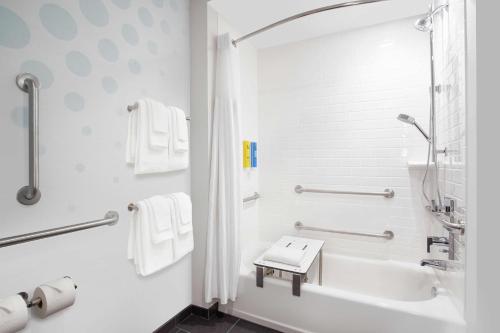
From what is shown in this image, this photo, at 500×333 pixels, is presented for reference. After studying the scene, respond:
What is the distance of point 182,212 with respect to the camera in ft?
5.08

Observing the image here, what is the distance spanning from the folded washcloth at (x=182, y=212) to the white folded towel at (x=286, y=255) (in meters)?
0.66

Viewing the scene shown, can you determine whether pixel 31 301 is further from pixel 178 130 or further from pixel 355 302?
pixel 355 302

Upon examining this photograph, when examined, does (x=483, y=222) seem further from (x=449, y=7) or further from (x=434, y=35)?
(x=434, y=35)

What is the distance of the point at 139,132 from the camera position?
1.36 m

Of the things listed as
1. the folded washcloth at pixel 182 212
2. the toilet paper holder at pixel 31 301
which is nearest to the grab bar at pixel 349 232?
the folded washcloth at pixel 182 212

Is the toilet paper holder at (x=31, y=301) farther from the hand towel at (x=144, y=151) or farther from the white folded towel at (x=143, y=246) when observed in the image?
the hand towel at (x=144, y=151)

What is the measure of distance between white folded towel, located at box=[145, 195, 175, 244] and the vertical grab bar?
519 millimetres

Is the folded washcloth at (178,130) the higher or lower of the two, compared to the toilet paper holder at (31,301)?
higher

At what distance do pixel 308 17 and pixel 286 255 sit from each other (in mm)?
1902

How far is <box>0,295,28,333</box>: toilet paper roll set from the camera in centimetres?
83

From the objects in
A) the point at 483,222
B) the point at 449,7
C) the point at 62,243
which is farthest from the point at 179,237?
the point at 449,7

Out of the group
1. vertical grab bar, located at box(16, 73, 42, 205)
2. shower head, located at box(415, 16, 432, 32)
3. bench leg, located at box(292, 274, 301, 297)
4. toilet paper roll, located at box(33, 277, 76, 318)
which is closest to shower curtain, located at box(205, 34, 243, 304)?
bench leg, located at box(292, 274, 301, 297)

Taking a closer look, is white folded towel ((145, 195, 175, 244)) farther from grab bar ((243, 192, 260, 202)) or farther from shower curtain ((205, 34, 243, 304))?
grab bar ((243, 192, 260, 202))

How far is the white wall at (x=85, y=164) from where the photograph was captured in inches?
37.8
